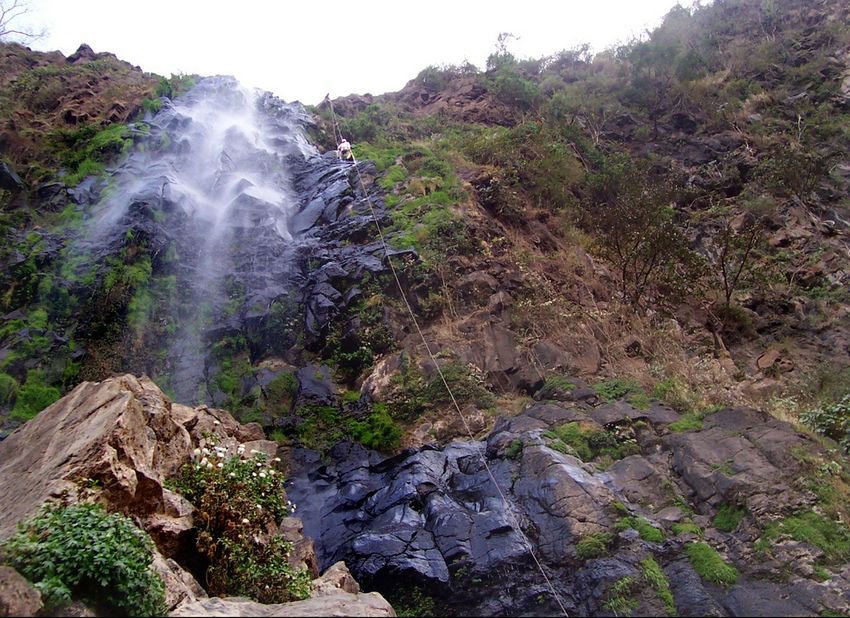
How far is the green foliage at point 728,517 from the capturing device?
23.9ft

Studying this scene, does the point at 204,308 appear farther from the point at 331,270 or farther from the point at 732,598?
the point at 732,598

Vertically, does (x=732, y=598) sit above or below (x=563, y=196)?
below

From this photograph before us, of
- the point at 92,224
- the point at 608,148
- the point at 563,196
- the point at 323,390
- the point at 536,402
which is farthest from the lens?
the point at 608,148

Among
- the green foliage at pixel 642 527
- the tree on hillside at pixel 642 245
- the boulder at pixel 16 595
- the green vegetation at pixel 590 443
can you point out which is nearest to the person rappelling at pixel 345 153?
the tree on hillside at pixel 642 245

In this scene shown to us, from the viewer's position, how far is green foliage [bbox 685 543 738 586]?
650cm

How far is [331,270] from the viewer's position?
13.7m

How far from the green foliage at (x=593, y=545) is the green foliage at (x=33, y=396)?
931 cm

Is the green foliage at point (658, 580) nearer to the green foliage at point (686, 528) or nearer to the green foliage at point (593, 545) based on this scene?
the green foliage at point (593, 545)

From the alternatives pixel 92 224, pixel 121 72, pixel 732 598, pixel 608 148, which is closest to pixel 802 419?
pixel 732 598

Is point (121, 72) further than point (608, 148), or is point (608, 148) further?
point (121, 72)

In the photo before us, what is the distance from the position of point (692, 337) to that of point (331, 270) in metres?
8.03

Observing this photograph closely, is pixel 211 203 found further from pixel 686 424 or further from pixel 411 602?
pixel 686 424

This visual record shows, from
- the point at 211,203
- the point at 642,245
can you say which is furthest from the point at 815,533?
the point at 211,203

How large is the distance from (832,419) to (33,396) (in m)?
13.3
